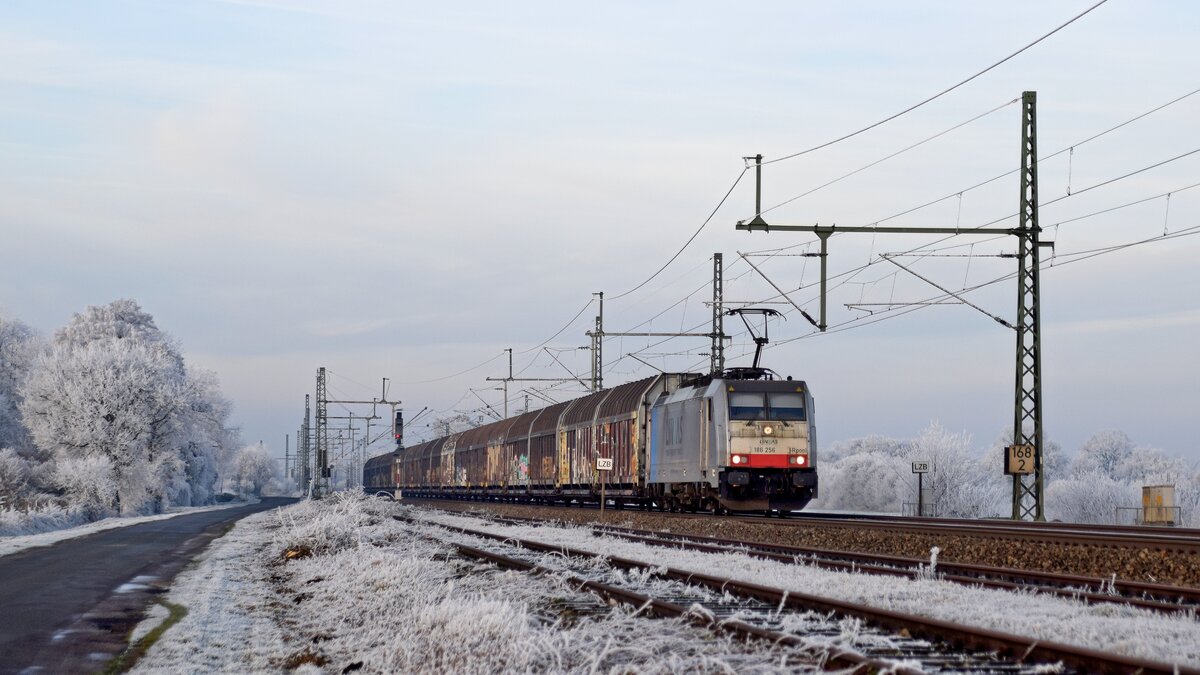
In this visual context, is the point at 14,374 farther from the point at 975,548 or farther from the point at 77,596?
the point at 975,548

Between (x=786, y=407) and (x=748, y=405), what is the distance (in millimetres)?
1106

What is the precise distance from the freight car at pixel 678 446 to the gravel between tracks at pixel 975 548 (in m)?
1.87

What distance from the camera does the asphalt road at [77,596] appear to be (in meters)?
11.6

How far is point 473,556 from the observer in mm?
20531

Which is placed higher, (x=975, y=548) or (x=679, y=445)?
(x=679, y=445)

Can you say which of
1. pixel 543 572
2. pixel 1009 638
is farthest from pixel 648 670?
pixel 543 572

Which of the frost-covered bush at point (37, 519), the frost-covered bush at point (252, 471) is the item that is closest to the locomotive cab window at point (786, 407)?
the frost-covered bush at point (37, 519)

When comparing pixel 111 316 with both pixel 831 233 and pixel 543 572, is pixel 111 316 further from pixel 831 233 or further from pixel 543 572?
pixel 543 572

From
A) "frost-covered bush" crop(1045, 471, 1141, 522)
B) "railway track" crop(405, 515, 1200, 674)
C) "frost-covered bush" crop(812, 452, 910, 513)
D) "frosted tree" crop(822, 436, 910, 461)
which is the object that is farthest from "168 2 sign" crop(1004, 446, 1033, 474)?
"frosted tree" crop(822, 436, 910, 461)

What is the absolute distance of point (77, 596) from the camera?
54.7 feet

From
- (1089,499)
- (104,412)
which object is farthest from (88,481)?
(1089,499)

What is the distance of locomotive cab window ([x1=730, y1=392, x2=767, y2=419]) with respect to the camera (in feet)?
95.5

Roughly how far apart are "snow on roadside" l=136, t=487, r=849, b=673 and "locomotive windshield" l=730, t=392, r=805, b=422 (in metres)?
10.3

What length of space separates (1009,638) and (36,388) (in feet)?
222
